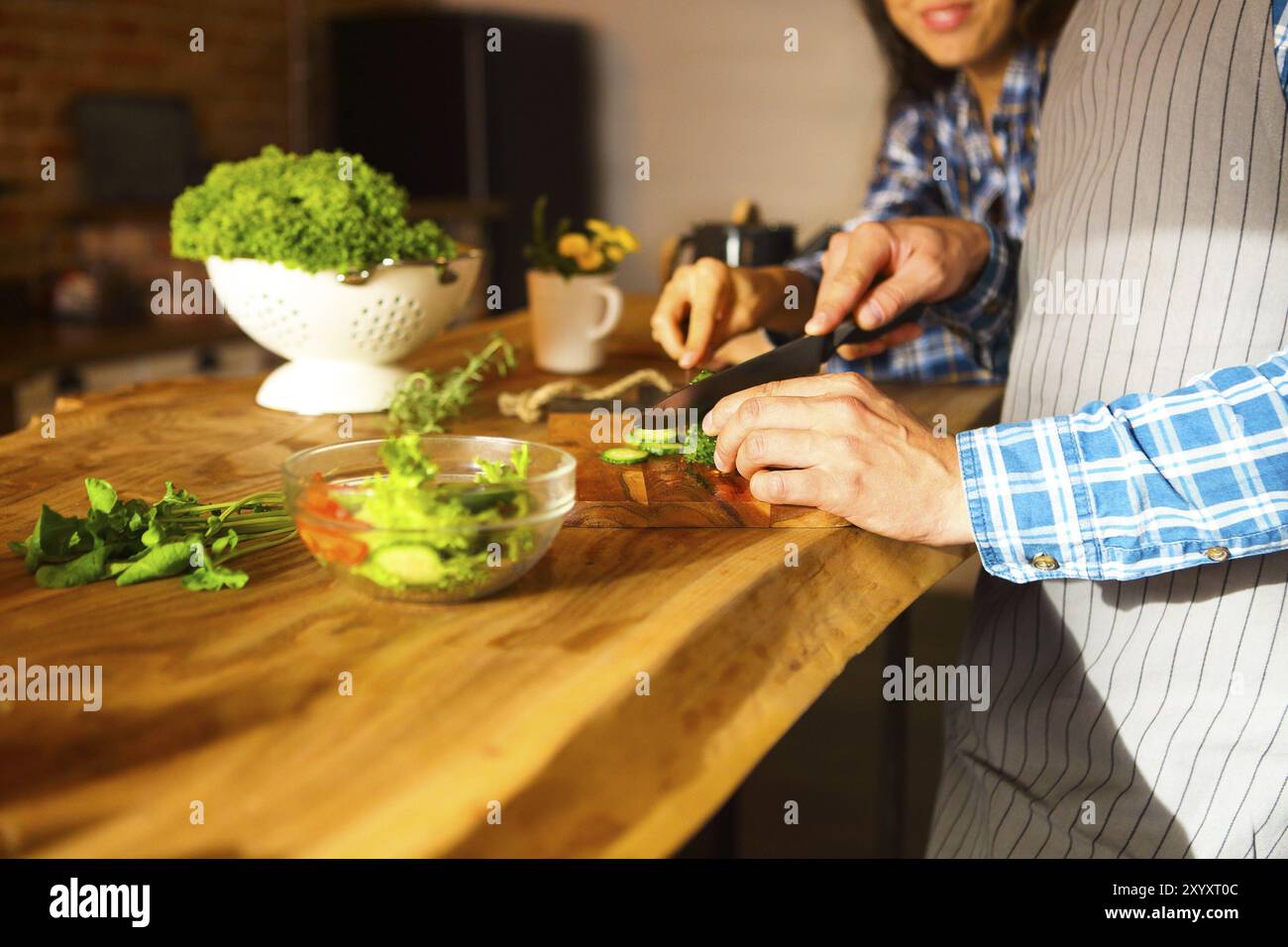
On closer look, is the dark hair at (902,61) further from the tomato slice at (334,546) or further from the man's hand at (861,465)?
the tomato slice at (334,546)

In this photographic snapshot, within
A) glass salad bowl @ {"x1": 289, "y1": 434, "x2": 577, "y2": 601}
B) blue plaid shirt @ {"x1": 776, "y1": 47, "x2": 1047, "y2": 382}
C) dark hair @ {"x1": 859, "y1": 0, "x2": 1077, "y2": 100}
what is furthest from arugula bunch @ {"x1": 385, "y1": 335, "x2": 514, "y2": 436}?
dark hair @ {"x1": 859, "y1": 0, "x2": 1077, "y2": 100}

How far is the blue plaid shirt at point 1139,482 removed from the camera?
2.97 ft

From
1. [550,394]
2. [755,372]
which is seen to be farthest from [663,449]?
[550,394]

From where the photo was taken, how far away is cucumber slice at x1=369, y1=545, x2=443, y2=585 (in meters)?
0.72

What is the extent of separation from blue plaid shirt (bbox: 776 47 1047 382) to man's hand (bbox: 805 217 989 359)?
0.20 metres

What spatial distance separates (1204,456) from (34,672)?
83cm

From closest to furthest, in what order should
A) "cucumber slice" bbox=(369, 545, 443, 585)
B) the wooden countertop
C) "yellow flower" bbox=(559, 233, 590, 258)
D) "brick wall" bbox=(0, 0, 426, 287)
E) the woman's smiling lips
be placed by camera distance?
the wooden countertop, "cucumber slice" bbox=(369, 545, 443, 585), "yellow flower" bbox=(559, 233, 590, 258), the woman's smiling lips, "brick wall" bbox=(0, 0, 426, 287)

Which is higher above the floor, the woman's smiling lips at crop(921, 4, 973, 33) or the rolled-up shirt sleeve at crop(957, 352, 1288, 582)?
the woman's smiling lips at crop(921, 4, 973, 33)

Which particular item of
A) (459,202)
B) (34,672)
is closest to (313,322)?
(34,672)

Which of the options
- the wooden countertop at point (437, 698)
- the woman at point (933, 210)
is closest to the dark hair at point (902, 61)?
the woman at point (933, 210)

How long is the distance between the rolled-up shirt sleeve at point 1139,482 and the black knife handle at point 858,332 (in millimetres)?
373

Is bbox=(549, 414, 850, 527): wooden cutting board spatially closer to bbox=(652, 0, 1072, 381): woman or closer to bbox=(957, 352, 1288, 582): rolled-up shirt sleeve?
bbox=(957, 352, 1288, 582): rolled-up shirt sleeve

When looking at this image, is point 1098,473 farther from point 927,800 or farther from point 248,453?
point 927,800

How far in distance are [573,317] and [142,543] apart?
0.94 m
